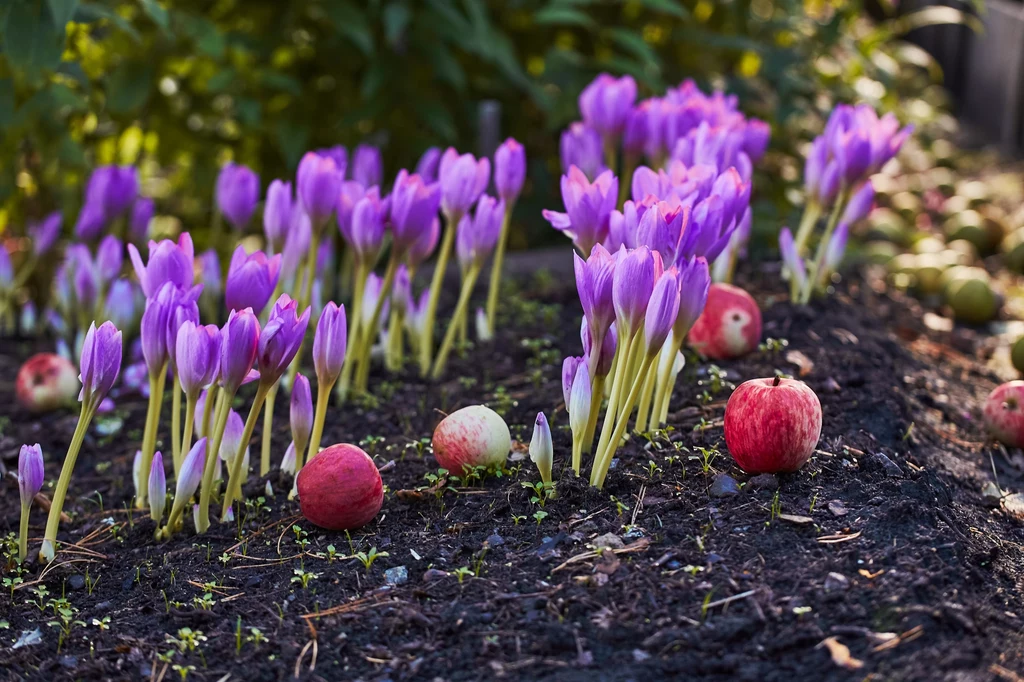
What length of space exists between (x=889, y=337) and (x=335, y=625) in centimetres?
213

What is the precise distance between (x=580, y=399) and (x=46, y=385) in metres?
1.77

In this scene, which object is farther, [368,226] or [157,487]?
[368,226]

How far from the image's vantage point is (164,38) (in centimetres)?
359

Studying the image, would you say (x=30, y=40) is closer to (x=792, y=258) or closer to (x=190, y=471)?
(x=190, y=471)

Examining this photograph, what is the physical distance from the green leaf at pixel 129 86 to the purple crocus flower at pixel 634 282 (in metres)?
2.21

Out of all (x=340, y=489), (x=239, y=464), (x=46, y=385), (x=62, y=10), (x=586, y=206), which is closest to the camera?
(x=340, y=489)

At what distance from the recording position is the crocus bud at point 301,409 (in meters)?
2.16

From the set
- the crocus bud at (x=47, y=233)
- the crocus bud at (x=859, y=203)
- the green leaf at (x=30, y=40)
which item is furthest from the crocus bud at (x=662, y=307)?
the crocus bud at (x=47, y=233)

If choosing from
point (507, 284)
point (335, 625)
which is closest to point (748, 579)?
point (335, 625)

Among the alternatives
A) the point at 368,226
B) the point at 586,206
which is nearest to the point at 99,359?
the point at 368,226

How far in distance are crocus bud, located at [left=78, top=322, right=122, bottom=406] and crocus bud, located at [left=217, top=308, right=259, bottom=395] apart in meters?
0.20

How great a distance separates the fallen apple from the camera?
2.16 metres

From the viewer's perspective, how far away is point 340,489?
201cm

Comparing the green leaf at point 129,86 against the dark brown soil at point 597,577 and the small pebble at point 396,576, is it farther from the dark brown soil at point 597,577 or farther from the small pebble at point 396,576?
the small pebble at point 396,576
